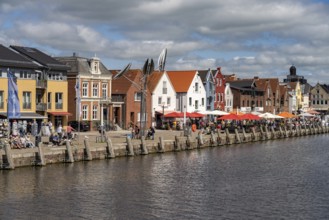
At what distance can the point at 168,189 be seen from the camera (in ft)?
110

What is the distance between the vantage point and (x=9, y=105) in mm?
Result: 45312

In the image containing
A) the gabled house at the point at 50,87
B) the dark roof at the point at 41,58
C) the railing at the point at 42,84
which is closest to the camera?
the railing at the point at 42,84

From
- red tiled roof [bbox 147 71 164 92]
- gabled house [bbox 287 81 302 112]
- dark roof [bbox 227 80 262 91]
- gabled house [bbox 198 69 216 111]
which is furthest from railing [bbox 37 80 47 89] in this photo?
gabled house [bbox 287 81 302 112]

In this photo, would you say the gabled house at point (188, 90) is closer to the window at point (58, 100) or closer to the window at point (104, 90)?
the window at point (104, 90)

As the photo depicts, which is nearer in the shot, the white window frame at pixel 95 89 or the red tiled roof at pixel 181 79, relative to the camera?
the white window frame at pixel 95 89

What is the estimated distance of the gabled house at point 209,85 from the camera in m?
102

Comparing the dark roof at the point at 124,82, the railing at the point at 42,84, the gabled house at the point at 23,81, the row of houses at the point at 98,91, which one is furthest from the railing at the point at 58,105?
the dark roof at the point at 124,82

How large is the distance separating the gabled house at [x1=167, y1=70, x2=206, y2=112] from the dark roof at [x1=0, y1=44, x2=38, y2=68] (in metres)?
32.5

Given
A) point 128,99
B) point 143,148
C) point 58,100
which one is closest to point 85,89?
point 58,100

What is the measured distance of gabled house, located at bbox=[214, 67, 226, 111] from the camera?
4139 inches

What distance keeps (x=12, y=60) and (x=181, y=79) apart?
37688 mm

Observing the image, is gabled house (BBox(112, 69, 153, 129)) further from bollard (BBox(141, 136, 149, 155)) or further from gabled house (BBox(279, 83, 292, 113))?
gabled house (BBox(279, 83, 292, 113))

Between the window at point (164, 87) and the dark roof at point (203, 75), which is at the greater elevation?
the dark roof at point (203, 75)

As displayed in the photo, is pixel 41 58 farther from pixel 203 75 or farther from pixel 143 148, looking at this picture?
pixel 203 75
